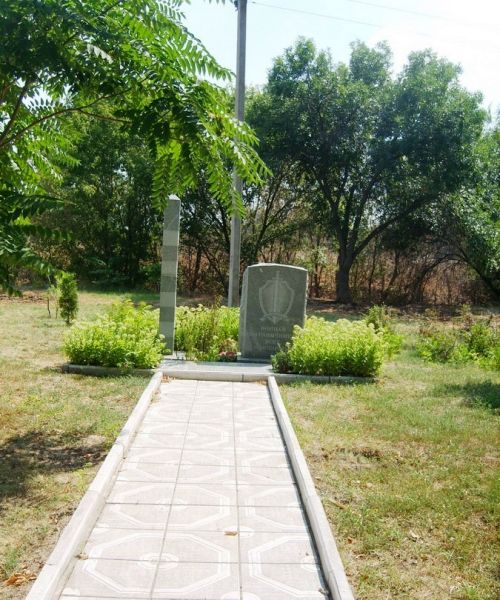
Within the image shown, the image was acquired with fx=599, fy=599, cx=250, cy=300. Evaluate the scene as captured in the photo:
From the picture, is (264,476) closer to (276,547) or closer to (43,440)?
(276,547)

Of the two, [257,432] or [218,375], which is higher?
[218,375]

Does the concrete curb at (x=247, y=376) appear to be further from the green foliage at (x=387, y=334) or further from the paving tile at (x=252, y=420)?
the green foliage at (x=387, y=334)

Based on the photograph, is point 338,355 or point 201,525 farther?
point 338,355

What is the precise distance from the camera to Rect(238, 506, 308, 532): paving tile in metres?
4.32

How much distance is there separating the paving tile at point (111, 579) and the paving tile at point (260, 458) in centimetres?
206

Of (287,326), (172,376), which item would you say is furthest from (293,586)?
(287,326)

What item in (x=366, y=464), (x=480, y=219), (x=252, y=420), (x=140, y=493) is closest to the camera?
(x=140, y=493)

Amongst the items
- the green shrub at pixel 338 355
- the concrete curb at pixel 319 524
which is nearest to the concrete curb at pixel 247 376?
the green shrub at pixel 338 355

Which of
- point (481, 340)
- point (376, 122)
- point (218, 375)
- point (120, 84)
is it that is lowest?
point (218, 375)

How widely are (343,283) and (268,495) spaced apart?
20093 millimetres

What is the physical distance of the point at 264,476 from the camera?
536 centimetres

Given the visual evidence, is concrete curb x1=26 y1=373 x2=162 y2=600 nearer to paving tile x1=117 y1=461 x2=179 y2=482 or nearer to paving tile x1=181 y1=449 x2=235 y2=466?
paving tile x1=117 y1=461 x2=179 y2=482

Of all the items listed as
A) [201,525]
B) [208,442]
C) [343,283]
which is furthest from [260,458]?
[343,283]

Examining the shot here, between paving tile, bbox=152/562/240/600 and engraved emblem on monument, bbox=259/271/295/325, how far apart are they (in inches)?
291
